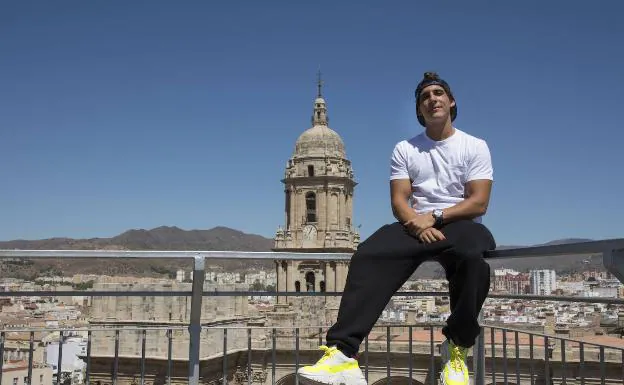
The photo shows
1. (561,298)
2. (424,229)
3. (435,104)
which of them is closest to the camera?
(424,229)

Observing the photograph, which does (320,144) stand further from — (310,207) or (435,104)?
(435,104)

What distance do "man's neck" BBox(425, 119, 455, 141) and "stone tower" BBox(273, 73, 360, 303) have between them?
28.1 meters

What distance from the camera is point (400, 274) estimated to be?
285 cm

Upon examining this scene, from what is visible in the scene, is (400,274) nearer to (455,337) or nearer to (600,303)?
(455,337)

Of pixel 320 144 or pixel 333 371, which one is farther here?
pixel 320 144

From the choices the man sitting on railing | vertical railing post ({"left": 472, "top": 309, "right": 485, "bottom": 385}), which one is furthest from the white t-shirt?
vertical railing post ({"left": 472, "top": 309, "right": 485, "bottom": 385})

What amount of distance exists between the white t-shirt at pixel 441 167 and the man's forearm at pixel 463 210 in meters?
0.09

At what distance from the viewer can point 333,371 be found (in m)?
2.71


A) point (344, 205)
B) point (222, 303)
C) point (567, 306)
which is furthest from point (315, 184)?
point (567, 306)

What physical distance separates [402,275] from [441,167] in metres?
0.51

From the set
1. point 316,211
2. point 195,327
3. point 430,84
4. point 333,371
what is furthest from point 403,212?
point 316,211

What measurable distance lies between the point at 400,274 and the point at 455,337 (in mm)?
373

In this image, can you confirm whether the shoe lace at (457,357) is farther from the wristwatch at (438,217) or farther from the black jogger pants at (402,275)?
the wristwatch at (438,217)

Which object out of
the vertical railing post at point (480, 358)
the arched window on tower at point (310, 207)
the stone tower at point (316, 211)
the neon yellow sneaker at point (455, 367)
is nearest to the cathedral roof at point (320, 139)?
the stone tower at point (316, 211)
